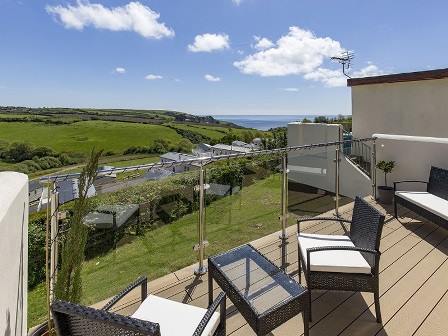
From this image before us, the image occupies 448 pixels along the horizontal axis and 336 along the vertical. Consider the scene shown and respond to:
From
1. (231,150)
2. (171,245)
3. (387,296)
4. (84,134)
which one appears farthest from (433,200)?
(84,134)

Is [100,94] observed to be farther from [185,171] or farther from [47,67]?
[185,171]

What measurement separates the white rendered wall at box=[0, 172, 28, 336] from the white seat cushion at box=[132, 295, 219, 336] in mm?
776

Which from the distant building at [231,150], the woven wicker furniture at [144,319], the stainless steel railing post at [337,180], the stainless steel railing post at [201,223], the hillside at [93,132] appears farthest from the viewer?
the hillside at [93,132]

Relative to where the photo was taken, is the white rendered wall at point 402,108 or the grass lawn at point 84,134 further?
the grass lawn at point 84,134

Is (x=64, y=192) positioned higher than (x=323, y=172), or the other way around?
(x=64, y=192)

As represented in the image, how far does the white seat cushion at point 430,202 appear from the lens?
13.7 ft

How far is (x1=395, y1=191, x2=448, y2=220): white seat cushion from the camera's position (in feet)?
13.7

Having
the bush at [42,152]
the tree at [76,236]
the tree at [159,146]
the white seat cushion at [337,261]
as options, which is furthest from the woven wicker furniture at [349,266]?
the bush at [42,152]

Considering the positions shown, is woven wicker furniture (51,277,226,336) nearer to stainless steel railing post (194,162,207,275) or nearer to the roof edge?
stainless steel railing post (194,162,207,275)

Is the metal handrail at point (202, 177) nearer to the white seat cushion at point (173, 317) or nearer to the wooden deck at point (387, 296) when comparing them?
the wooden deck at point (387, 296)

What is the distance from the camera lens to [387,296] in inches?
116

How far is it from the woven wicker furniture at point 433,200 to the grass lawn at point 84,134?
52.6 metres

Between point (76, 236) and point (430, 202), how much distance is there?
15.7 feet

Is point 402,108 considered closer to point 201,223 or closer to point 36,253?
point 201,223
